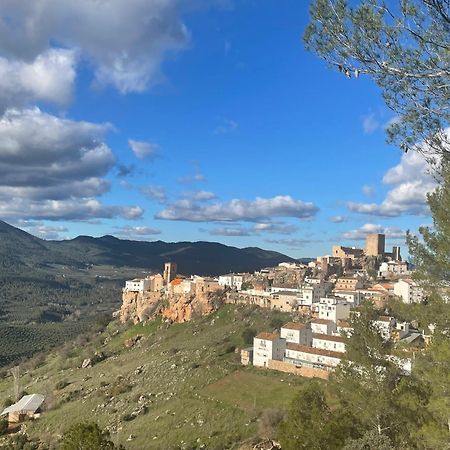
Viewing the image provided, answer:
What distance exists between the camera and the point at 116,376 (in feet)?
194

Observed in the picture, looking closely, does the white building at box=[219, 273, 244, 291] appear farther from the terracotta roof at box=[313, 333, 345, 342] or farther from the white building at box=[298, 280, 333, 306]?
the terracotta roof at box=[313, 333, 345, 342]

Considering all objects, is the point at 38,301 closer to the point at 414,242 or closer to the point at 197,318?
the point at 197,318

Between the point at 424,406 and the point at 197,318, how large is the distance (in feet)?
194

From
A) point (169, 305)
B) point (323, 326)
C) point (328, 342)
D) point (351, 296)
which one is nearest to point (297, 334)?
point (328, 342)

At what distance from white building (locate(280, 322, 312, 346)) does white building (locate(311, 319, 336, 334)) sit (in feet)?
7.37

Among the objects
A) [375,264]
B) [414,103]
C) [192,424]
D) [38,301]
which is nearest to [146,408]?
[192,424]

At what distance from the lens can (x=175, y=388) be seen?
47094mm

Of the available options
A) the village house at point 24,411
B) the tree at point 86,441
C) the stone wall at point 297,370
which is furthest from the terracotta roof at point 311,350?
the tree at point 86,441

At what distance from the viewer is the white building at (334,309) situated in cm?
6022

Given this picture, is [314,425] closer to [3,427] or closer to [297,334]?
[297,334]

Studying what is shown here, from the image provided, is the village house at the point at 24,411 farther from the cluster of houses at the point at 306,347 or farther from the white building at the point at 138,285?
the white building at the point at 138,285

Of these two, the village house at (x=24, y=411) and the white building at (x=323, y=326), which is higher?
the white building at (x=323, y=326)

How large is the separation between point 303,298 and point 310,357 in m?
19.7

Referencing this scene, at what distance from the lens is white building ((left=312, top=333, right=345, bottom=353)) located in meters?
52.1
